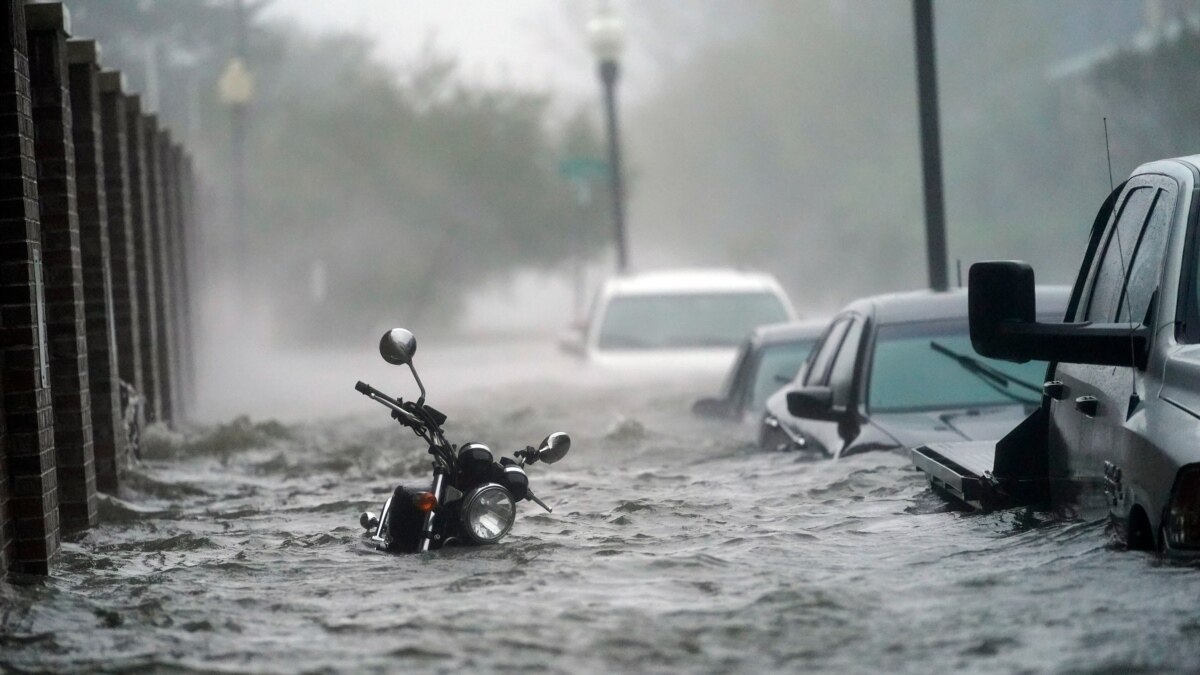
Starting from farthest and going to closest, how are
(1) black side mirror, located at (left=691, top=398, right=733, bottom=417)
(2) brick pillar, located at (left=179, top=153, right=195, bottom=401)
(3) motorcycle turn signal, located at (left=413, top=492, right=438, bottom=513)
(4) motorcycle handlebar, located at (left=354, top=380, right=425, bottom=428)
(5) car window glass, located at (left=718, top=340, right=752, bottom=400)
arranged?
(2) brick pillar, located at (left=179, top=153, right=195, bottom=401) < (5) car window glass, located at (left=718, top=340, right=752, bottom=400) < (1) black side mirror, located at (left=691, top=398, right=733, bottom=417) < (4) motorcycle handlebar, located at (left=354, top=380, right=425, bottom=428) < (3) motorcycle turn signal, located at (left=413, top=492, right=438, bottom=513)

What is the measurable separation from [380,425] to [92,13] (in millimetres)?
31274

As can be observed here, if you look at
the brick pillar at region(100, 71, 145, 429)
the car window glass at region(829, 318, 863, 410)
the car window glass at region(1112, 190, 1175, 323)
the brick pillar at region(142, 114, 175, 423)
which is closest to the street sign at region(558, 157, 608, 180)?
the brick pillar at region(142, 114, 175, 423)

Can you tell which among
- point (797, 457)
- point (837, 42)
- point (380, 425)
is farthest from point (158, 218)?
point (837, 42)

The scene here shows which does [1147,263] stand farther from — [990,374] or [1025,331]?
[990,374]

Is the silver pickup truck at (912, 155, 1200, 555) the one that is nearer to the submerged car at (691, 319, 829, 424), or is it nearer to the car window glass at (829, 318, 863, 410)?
the car window glass at (829, 318, 863, 410)

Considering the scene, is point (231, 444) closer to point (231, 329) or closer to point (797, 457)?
point (797, 457)

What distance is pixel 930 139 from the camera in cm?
1321

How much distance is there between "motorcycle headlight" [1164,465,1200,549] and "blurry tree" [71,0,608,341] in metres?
37.8

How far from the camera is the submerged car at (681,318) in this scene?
619 inches

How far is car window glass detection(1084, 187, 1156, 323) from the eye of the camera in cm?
597

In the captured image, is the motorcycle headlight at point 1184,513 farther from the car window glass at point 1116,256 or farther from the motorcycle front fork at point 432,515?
the motorcycle front fork at point 432,515

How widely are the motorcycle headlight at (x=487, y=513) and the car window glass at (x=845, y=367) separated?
2642 mm

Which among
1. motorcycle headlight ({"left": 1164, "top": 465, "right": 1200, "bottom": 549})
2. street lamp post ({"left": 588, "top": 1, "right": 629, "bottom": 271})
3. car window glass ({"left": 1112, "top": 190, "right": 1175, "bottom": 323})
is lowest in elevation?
motorcycle headlight ({"left": 1164, "top": 465, "right": 1200, "bottom": 549})

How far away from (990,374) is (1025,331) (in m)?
4.01
